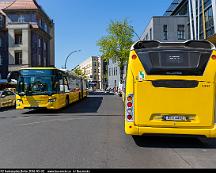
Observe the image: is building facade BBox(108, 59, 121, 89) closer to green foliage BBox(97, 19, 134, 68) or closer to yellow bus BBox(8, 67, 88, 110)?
green foliage BBox(97, 19, 134, 68)

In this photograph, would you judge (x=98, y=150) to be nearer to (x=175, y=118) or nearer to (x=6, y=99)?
(x=175, y=118)

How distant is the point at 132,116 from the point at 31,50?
162ft

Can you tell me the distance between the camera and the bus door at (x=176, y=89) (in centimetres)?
772

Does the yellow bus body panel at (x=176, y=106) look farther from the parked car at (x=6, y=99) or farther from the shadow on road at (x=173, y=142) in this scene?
the parked car at (x=6, y=99)

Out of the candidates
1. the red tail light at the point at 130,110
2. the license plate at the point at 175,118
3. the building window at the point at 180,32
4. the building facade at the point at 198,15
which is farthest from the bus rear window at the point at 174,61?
the building window at the point at 180,32

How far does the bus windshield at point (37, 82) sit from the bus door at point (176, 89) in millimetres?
10850

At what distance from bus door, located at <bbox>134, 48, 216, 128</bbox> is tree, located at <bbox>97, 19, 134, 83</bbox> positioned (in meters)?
45.7

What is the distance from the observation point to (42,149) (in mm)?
7629

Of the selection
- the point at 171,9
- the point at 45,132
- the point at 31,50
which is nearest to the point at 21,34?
the point at 31,50

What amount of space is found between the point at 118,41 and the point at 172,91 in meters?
46.9

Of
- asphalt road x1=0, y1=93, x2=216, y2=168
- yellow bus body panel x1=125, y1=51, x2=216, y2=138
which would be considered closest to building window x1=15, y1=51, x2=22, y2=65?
asphalt road x1=0, y1=93, x2=216, y2=168

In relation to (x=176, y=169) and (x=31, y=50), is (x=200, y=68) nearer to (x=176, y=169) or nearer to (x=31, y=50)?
(x=176, y=169)

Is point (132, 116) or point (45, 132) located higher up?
point (132, 116)

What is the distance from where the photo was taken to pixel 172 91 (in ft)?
25.6
